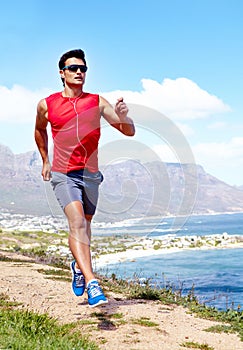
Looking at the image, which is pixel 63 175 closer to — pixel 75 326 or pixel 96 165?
pixel 96 165

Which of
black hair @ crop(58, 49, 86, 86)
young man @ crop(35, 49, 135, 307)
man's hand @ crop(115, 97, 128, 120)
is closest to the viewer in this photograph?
man's hand @ crop(115, 97, 128, 120)

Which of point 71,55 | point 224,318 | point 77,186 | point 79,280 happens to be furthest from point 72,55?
point 224,318

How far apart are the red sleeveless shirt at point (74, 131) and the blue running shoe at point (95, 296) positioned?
1.38 meters

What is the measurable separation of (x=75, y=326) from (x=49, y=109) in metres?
2.68

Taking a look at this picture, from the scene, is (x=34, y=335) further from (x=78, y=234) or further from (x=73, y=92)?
(x=73, y=92)

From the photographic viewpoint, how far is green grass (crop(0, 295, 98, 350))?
4363mm

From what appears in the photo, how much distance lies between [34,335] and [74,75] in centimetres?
296

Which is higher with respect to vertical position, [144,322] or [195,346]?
[144,322]

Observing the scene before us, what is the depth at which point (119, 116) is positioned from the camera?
5652mm

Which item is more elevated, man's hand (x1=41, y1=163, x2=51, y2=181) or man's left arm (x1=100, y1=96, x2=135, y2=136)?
man's left arm (x1=100, y1=96, x2=135, y2=136)

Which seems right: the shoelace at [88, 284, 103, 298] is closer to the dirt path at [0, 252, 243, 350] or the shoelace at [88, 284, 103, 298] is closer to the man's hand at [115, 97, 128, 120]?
the dirt path at [0, 252, 243, 350]

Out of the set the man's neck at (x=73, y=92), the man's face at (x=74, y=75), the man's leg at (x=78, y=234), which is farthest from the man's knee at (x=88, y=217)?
the man's face at (x=74, y=75)

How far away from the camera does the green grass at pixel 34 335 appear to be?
4.36 meters

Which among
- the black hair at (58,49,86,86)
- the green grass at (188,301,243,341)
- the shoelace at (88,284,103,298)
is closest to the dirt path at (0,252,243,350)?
the green grass at (188,301,243,341)
